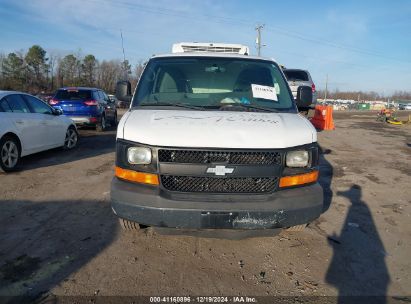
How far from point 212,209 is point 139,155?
2.79 ft

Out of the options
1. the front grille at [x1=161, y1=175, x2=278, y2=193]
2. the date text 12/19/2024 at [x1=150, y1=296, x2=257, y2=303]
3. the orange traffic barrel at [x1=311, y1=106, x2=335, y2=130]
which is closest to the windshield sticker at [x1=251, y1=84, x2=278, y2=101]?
the front grille at [x1=161, y1=175, x2=278, y2=193]

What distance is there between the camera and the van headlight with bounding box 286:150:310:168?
337cm

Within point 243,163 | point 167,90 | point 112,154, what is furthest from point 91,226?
point 112,154

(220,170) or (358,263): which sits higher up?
(220,170)

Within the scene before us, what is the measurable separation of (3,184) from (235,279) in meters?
4.82

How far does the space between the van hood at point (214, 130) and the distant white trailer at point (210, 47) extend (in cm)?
280

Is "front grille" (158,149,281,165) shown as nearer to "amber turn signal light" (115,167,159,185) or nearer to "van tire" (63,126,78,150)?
"amber turn signal light" (115,167,159,185)

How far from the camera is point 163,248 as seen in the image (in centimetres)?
385

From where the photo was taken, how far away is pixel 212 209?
10.3 ft

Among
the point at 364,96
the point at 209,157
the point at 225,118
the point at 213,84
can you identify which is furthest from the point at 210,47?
the point at 364,96

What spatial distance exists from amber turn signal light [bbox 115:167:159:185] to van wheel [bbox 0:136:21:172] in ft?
14.9

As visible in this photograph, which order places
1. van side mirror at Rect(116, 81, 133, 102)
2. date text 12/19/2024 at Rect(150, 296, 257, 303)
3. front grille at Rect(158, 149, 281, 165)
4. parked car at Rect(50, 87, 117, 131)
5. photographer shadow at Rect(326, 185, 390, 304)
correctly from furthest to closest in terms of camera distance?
parked car at Rect(50, 87, 117, 131), van side mirror at Rect(116, 81, 133, 102), front grille at Rect(158, 149, 281, 165), photographer shadow at Rect(326, 185, 390, 304), date text 12/19/2024 at Rect(150, 296, 257, 303)

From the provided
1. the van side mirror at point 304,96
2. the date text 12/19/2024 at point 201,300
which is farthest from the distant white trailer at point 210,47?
the date text 12/19/2024 at point 201,300

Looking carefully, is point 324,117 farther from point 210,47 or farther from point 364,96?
point 364,96
